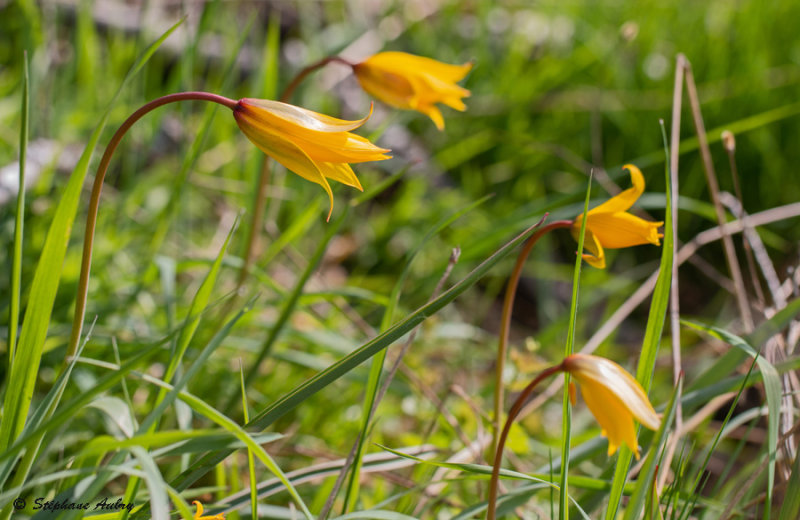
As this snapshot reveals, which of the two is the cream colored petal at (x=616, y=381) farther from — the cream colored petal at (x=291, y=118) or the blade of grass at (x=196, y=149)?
the blade of grass at (x=196, y=149)

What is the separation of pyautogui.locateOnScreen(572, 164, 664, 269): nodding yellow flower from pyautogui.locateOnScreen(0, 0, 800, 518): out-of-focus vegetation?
21 cm

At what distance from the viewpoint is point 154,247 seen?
172 centimetres

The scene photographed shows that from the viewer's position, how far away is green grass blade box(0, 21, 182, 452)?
86 cm

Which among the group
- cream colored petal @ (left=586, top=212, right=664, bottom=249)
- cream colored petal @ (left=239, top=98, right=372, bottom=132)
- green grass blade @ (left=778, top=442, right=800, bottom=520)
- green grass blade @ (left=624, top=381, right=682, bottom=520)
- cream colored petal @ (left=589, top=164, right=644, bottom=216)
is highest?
cream colored petal @ (left=239, top=98, right=372, bottom=132)

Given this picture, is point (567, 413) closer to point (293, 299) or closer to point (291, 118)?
point (291, 118)

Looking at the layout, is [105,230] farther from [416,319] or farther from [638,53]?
[638,53]

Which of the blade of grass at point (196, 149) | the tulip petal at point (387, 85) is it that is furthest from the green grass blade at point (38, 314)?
the tulip petal at point (387, 85)

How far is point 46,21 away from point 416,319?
2.18m

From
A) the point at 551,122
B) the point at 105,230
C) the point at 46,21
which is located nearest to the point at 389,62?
the point at 105,230

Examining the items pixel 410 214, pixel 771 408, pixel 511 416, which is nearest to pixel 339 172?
pixel 511 416

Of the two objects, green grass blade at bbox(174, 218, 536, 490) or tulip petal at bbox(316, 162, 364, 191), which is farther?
tulip petal at bbox(316, 162, 364, 191)

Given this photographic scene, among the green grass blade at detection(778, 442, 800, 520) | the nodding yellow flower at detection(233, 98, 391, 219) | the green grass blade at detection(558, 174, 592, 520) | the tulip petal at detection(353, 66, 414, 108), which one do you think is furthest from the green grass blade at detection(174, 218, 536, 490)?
the tulip petal at detection(353, 66, 414, 108)

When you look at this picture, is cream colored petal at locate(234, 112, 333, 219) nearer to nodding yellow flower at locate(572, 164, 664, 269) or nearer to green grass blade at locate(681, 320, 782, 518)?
nodding yellow flower at locate(572, 164, 664, 269)

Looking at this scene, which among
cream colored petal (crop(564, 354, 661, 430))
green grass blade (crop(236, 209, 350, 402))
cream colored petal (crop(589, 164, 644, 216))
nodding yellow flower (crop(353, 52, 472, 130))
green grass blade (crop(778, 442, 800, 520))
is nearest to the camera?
cream colored petal (crop(564, 354, 661, 430))
